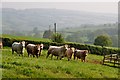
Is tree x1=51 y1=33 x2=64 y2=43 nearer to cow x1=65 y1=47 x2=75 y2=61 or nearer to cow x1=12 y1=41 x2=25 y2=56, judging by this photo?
cow x1=65 y1=47 x2=75 y2=61

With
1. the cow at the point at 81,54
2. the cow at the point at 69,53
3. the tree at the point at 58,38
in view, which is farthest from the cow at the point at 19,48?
the tree at the point at 58,38

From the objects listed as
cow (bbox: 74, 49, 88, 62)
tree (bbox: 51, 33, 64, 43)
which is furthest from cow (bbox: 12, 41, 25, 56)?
tree (bbox: 51, 33, 64, 43)

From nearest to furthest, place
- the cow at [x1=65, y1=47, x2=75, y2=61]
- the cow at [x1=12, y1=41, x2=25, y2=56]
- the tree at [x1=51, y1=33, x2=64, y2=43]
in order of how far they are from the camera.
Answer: the cow at [x1=12, y1=41, x2=25, y2=56]
the cow at [x1=65, y1=47, x2=75, y2=61]
the tree at [x1=51, y1=33, x2=64, y2=43]

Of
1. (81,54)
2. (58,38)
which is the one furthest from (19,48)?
(58,38)

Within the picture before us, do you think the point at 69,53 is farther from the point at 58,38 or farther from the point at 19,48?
the point at 58,38

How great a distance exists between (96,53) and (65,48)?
22166 mm

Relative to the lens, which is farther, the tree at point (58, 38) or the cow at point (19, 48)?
the tree at point (58, 38)

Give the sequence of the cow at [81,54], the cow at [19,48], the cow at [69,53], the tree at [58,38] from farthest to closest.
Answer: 1. the tree at [58,38]
2. the cow at [81,54]
3. the cow at [69,53]
4. the cow at [19,48]

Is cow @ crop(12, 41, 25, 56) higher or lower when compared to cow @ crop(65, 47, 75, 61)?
higher

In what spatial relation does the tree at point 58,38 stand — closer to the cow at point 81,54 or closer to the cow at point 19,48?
the cow at point 81,54

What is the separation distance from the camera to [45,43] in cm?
5266

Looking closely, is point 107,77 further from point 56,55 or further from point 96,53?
point 96,53

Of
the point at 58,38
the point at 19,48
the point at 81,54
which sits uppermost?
the point at 58,38

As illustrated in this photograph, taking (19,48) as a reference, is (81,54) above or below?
below
